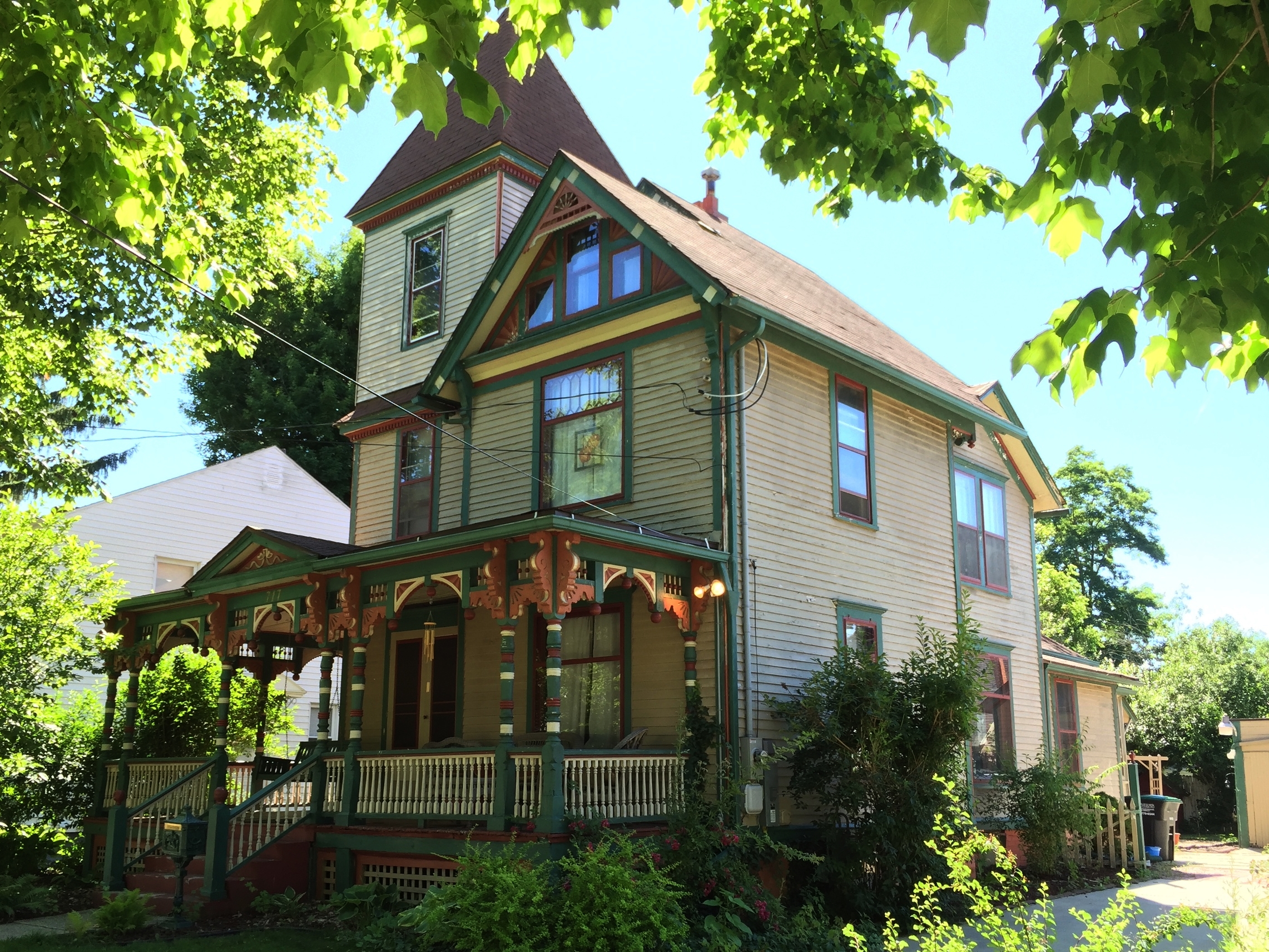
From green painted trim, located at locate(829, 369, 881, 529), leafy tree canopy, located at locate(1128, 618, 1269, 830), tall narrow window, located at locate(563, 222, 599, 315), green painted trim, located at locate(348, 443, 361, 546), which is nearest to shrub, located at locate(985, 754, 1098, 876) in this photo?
green painted trim, located at locate(829, 369, 881, 529)

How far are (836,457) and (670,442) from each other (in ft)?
9.05

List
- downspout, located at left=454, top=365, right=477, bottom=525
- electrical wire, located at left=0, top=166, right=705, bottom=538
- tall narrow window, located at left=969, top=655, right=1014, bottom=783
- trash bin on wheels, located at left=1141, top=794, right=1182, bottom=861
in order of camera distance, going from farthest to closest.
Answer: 1. trash bin on wheels, located at left=1141, top=794, right=1182, bottom=861
2. tall narrow window, located at left=969, top=655, right=1014, bottom=783
3. downspout, located at left=454, top=365, right=477, bottom=525
4. electrical wire, located at left=0, top=166, right=705, bottom=538

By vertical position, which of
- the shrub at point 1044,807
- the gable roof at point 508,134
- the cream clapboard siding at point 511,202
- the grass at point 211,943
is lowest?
the grass at point 211,943

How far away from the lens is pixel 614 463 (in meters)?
14.8

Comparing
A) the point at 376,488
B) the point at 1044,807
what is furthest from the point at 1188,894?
the point at 376,488

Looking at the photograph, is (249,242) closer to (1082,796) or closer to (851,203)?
(851,203)

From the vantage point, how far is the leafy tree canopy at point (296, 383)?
3925 centimetres

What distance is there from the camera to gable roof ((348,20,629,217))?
1892 cm

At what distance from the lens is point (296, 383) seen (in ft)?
130

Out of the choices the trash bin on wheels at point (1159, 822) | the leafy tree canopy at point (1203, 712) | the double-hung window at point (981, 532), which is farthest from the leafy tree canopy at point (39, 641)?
the leafy tree canopy at point (1203, 712)

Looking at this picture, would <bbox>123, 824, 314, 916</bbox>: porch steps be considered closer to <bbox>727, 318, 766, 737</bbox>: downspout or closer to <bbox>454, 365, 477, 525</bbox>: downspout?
<bbox>454, 365, 477, 525</bbox>: downspout

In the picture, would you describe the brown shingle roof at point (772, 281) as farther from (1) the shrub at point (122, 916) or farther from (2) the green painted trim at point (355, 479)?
(1) the shrub at point (122, 916)

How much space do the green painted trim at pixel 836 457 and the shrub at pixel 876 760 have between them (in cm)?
248

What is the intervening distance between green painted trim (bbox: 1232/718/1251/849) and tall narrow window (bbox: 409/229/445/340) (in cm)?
2202
